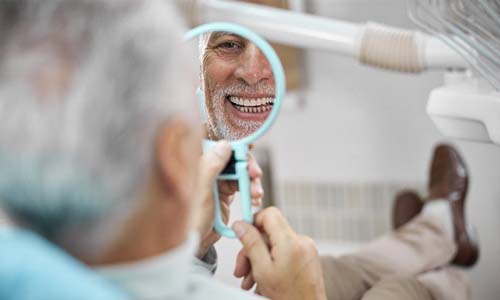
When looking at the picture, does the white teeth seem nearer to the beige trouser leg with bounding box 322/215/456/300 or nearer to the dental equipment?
the dental equipment

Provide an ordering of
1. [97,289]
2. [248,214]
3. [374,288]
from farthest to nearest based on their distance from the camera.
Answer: [374,288] < [248,214] < [97,289]

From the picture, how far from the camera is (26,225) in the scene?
0.55m

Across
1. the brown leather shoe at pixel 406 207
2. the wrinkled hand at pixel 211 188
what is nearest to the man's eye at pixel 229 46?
the wrinkled hand at pixel 211 188

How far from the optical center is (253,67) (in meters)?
0.89

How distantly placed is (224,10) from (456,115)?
471 mm

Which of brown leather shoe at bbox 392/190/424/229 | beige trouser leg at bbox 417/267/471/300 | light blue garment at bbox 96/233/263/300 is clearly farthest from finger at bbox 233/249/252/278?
brown leather shoe at bbox 392/190/424/229

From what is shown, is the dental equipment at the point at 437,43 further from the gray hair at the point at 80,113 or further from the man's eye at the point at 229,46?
the gray hair at the point at 80,113

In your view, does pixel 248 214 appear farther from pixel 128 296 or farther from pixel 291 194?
pixel 291 194

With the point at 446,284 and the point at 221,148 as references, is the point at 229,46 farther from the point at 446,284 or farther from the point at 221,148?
the point at 446,284

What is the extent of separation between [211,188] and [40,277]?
13.9 inches

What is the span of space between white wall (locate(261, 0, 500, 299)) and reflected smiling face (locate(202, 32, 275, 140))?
1145mm

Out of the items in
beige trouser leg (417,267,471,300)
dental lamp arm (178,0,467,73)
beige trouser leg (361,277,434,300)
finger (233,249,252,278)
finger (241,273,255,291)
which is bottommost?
beige trouser leg (417,267,471,300)

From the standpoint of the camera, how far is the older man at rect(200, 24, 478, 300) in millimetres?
893

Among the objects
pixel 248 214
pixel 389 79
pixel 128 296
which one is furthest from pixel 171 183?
pixel 389 79
